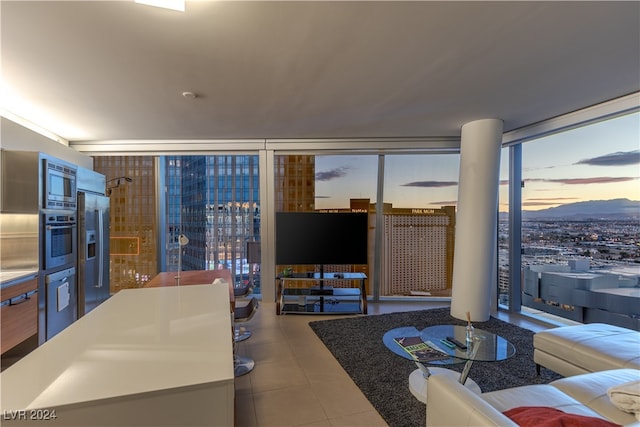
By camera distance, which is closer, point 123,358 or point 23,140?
point 123,358

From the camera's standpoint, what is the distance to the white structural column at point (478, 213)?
13.2 ft

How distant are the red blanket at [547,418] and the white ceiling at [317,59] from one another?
2.15 meters

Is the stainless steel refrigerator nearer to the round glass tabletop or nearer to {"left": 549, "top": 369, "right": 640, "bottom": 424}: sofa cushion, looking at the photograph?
the round glass tabletop

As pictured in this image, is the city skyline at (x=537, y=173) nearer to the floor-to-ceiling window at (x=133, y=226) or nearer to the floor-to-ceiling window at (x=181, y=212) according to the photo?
the floor-to-ceiling window at (x=181, y=212)

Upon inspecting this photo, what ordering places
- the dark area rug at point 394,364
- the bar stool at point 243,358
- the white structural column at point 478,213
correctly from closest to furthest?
the dark area rug at point 394,364 → the bar stool at point 243,358 → the white structural column at point 478,213

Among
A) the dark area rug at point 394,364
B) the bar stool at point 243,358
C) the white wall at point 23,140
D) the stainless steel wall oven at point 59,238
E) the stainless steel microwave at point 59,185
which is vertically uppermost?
the white wall at point 23,140

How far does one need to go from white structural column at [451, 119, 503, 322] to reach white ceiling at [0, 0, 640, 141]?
11.7 inches

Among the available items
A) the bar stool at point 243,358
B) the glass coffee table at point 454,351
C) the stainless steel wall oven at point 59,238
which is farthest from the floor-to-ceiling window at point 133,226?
the glass coffee table at point 454,351

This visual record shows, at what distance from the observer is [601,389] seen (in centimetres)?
182

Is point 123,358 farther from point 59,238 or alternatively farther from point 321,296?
point 321,296

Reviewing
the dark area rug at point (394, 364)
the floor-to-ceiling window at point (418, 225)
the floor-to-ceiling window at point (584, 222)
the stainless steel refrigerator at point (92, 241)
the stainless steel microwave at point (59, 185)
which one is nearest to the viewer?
the dark area rug at point (394, 364)

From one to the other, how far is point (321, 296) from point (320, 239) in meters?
0.84

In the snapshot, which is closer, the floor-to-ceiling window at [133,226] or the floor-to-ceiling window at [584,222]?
the floor-to-ceiling window at [584,222]

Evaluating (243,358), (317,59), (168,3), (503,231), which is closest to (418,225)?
(503,231)
